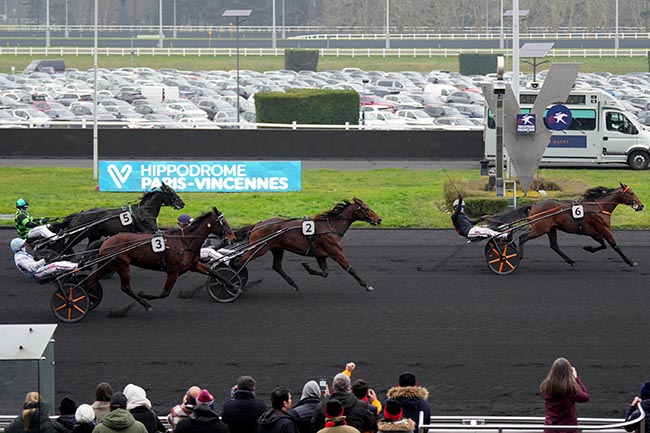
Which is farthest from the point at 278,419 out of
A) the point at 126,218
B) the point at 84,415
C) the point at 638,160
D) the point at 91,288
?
the point at 638,160

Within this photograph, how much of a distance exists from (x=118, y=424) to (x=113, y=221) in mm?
9529

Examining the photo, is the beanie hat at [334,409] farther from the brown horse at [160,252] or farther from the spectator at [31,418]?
the brown horse at [160,252]

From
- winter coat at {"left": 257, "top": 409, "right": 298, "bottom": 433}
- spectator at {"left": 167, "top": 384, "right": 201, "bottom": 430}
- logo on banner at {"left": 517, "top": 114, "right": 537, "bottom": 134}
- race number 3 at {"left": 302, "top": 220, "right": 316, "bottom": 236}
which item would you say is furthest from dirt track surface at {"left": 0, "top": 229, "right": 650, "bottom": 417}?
logo on banner at {"left": 517, "top": 114, "right": 537, "bottom": 134}

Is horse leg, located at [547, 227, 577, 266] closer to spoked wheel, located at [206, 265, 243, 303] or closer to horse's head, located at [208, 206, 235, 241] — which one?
spoked wheel, located at [206, 265, 243, 303]

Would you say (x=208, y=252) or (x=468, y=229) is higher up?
(x=468, y=229)

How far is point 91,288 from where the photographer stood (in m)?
15.1

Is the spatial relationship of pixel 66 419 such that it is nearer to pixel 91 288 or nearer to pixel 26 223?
pixel 91 288

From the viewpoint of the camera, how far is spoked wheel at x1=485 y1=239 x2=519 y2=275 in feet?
58.0

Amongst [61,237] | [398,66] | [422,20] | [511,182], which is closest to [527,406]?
[61,237]

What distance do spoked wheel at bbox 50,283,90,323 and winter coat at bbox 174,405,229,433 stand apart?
6.87 meters

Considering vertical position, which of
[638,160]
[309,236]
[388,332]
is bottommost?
[388,332]

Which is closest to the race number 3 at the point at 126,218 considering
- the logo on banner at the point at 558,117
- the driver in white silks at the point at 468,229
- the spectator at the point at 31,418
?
the driver in white silks at the point at 468,229

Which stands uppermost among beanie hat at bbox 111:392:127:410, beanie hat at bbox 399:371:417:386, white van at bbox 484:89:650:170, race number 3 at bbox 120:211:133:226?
white van at bbox 484:89:650:170

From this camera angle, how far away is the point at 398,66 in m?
73.9
